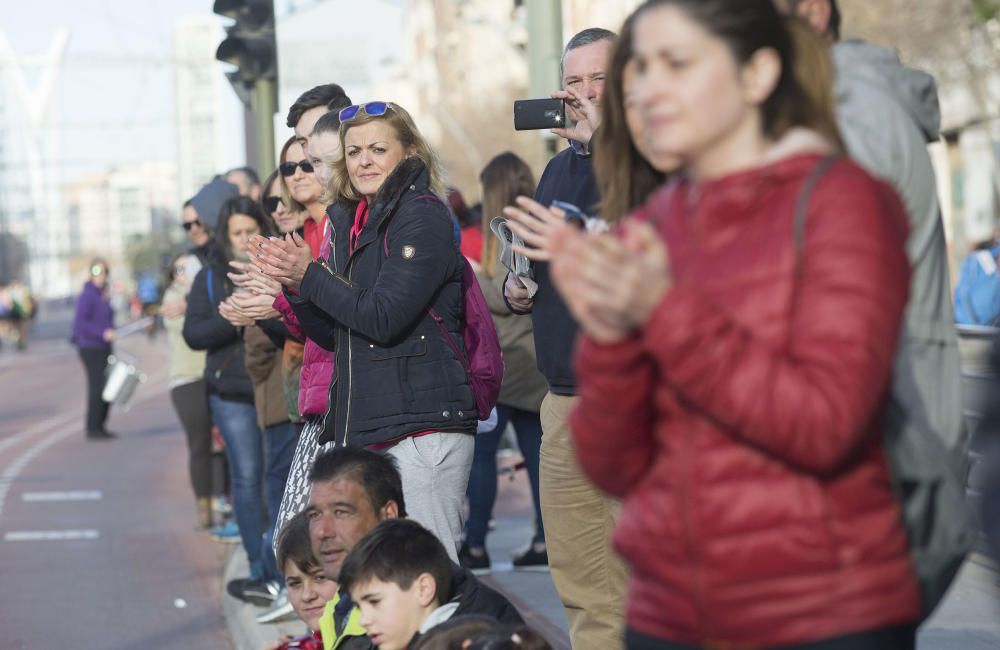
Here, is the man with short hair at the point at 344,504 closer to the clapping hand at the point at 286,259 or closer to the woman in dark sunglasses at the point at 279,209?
the clapping hand at the point at 286,259

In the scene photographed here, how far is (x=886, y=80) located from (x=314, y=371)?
293 centimetres

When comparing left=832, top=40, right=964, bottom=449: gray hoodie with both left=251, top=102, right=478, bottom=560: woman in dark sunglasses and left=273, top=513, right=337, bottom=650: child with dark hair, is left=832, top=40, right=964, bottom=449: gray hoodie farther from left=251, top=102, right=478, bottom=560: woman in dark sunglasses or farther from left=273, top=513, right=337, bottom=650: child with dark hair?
left=273, top=513, right=337, bottom=650: child with dark hair

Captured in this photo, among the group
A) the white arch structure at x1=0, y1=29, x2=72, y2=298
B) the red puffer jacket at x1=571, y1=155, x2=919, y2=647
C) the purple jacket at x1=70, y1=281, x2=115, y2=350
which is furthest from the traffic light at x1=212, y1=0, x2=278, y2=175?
the white arch structure at x1=0, y1=29, x2=72, y2=298

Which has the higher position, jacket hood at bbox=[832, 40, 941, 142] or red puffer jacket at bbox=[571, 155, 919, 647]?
jacket hood at bbox=[832, 40, 941, 142]

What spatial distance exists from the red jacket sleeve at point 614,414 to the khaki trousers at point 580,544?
2180mm

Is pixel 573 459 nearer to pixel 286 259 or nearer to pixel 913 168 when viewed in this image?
pixel 286 259

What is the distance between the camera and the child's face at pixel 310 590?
18.8 feet

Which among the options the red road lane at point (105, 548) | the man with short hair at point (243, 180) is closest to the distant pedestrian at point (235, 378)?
the red road lane at point (105, 548)

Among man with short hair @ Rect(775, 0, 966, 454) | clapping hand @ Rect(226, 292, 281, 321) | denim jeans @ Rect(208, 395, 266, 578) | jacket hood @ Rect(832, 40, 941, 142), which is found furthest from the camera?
denim jeans @ Rect(208, 395, 266, 578)

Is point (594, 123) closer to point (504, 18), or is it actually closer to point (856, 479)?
point (856, 479)

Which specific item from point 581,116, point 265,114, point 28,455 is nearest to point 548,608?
point 581,116

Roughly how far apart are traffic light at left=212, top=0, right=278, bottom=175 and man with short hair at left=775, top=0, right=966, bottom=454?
7842 millimetres

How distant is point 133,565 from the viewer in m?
10.7

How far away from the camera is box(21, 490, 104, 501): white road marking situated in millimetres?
14289
